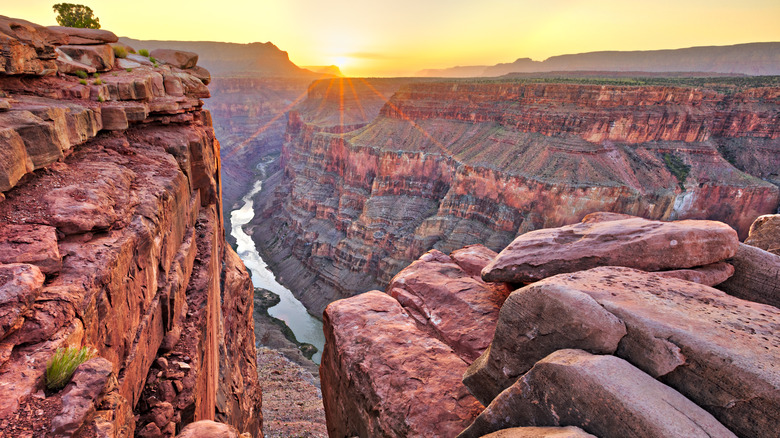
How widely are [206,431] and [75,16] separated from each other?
1065 inches

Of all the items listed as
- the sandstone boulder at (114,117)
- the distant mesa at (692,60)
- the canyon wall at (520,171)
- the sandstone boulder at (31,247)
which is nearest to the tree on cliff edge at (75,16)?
the sandstone boulder at (114,117)

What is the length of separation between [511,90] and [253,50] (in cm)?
15710

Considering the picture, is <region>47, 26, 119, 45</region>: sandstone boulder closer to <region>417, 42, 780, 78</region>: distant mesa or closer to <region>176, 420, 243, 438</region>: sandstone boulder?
<region>176, 420, 243, 438</region>: sandstone boulder

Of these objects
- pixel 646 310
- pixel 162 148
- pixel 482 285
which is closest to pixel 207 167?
pixel 162 148

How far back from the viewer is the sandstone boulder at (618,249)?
7547mm

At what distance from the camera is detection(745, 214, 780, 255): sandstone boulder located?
9.34 m

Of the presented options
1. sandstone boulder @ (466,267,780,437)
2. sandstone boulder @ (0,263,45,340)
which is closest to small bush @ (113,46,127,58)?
sandstone boulder @ (0,263,45,340)

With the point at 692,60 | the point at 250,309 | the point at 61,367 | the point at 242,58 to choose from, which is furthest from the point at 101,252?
the point at 242,58

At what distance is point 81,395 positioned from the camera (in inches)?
151

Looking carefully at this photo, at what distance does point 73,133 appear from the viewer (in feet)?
24.7

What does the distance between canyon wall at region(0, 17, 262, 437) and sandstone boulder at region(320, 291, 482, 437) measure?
3194 millimetres

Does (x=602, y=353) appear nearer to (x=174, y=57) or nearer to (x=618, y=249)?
(x=618, y=249)

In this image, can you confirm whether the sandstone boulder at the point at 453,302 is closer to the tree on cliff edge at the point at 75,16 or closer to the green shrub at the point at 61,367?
the green shrub at the point at 61,367

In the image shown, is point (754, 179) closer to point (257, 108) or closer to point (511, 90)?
point (511, 90)
